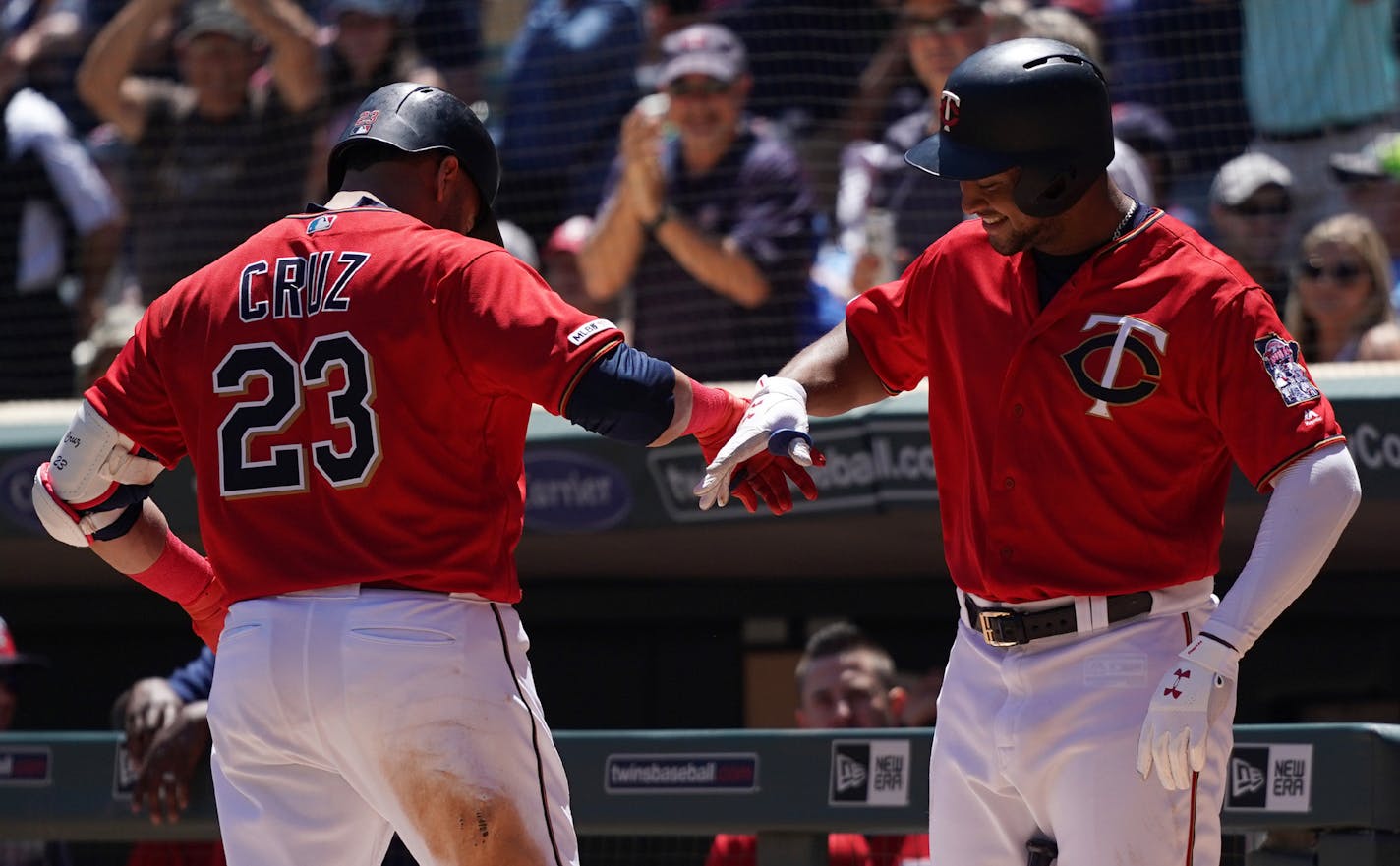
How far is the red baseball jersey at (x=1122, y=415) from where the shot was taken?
274 centimetres

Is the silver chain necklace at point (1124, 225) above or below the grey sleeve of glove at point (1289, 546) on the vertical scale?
above

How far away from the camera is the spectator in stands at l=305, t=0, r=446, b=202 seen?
23.4ft

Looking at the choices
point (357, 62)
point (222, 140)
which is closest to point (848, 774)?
point (357, 62)

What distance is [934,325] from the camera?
3.08m

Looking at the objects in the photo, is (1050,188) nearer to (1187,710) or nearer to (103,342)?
(1187,710)

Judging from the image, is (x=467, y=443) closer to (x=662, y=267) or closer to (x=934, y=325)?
(x=934, y=325)

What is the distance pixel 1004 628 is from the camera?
286 cm

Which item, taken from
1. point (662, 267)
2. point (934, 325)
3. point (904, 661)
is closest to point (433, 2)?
point (662, 267)

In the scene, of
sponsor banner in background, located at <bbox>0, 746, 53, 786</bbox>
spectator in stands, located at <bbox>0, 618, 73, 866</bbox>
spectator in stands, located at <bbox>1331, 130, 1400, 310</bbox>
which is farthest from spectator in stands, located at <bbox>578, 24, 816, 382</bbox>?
sponsor banner in background, located at <bbox>0, 746, 53, 786</bbox>

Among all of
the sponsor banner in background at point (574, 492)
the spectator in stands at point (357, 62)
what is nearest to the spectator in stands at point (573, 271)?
the spectator in stands at point (357, 62)

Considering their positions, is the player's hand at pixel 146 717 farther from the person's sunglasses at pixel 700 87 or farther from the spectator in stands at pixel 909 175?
the person's sunglasses at pixel 700 87

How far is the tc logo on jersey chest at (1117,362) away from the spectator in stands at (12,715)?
2600 mm

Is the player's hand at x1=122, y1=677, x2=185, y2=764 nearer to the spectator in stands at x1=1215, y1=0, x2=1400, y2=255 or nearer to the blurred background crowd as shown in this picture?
the blurred background crowd

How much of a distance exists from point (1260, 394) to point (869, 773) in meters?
1.25
